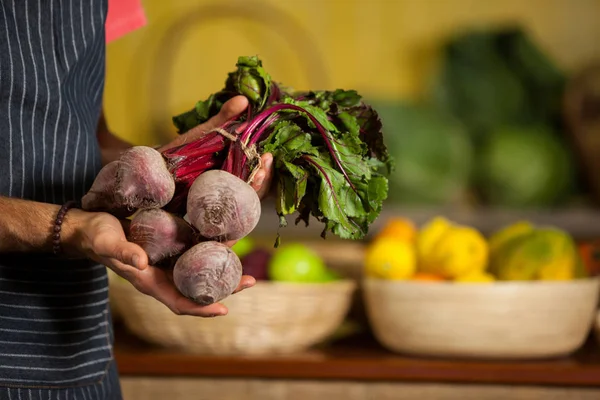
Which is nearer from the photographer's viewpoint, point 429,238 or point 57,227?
point 57,227

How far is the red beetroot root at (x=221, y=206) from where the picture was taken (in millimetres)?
848

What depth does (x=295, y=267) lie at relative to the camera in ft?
5.68

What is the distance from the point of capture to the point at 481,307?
158cm

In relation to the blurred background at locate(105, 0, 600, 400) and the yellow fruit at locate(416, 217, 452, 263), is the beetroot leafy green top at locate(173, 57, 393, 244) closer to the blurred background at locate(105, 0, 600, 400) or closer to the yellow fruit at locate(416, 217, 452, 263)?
the yellow fruit at locate(416, 217, 452, 263)

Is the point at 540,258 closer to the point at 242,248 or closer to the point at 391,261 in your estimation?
the point at 391,261

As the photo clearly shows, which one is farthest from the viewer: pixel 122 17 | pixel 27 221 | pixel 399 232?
pixel 399 232

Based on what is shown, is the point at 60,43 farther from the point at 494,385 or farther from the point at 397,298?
the point at 494,385

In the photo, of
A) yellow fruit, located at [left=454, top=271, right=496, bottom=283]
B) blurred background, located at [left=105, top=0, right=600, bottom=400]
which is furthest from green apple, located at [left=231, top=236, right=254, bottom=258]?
blurred background, located at [left=105, top=0, right=600, bottom=400]

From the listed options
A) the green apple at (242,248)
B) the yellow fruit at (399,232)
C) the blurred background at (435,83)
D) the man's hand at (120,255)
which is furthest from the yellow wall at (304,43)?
the man's hand at (120,255)

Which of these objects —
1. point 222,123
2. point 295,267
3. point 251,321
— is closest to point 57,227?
point 222,123

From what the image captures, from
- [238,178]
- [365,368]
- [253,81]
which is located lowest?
[365,368]

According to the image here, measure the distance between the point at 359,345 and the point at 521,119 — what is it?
1.79 metres

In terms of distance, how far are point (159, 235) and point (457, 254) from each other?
935 mm

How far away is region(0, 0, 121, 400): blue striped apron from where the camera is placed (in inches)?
39.6
